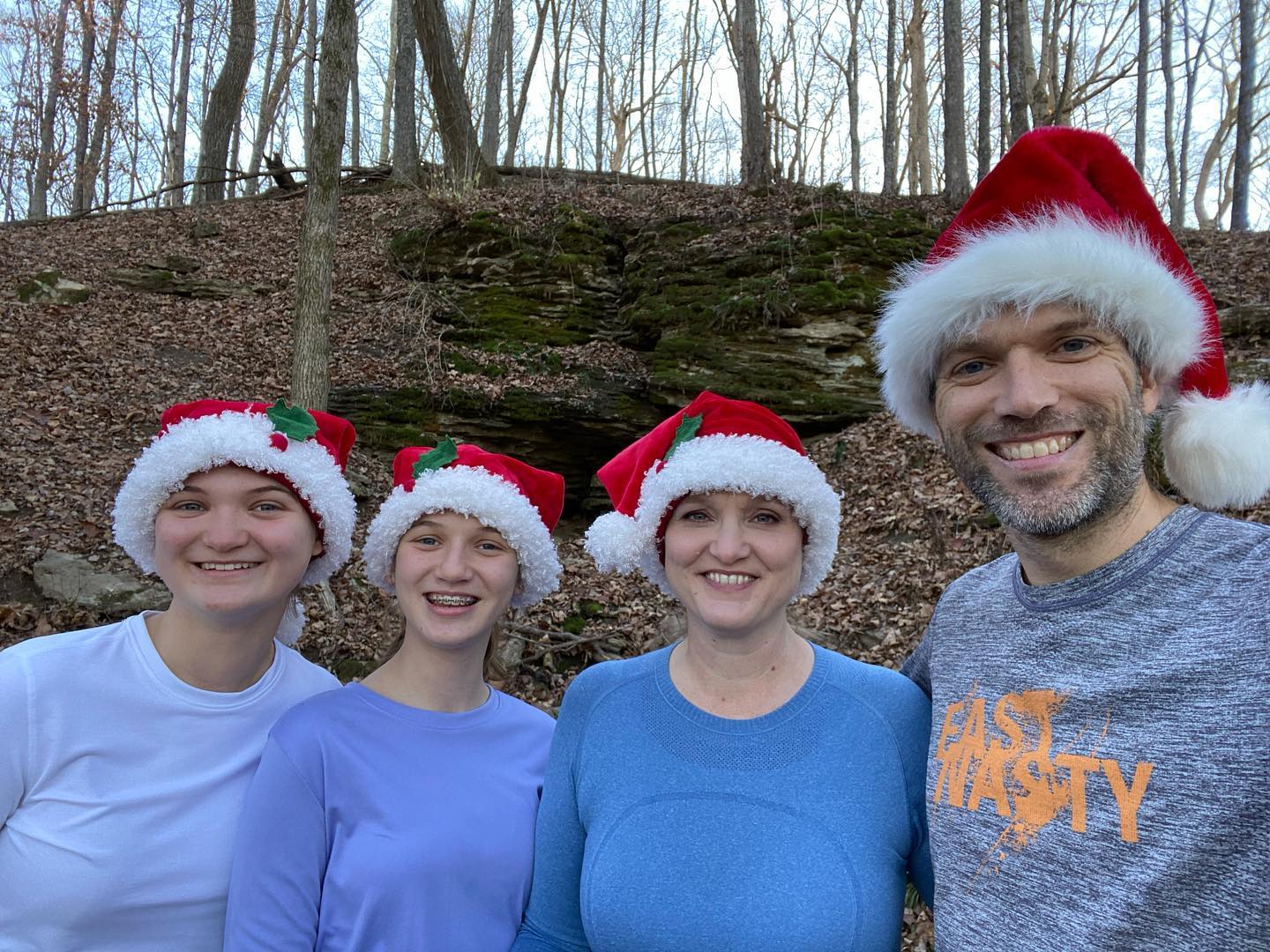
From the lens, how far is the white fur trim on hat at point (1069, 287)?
6.10ft

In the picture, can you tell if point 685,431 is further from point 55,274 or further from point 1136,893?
point 55,274

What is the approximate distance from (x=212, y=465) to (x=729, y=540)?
1643mm

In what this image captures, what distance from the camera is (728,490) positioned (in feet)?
7.55

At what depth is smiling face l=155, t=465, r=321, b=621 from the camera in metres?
2.34

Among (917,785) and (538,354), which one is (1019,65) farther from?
(917,785)

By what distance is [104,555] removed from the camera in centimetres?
658

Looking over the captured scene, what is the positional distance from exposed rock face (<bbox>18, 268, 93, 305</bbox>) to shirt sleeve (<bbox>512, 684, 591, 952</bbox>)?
1234 centimetres

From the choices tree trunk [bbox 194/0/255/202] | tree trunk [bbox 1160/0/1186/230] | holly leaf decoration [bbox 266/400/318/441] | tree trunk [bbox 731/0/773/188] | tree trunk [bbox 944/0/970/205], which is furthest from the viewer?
tree trunk [bbox 1160/0/1186/230]

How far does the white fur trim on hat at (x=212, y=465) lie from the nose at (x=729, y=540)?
135 centimetres

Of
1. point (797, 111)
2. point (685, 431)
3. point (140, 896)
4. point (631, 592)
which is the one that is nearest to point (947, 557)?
point (631, 592)

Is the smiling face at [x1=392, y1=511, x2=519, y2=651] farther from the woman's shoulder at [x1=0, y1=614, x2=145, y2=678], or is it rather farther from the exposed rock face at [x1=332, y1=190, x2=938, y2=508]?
the exposed rock face at [x1=332, y1=190, x2=938, y2=508]

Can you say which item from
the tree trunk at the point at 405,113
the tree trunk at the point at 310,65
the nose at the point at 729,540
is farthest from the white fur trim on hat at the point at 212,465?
the tree trunk at the point at 310,65

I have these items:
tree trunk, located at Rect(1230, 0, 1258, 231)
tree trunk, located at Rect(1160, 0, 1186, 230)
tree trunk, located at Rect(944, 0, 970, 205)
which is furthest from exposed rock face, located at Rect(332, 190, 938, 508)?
tree trunk, located at Rect(1160, 0, 1186, 230)

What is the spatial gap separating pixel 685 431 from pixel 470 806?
131 cm
